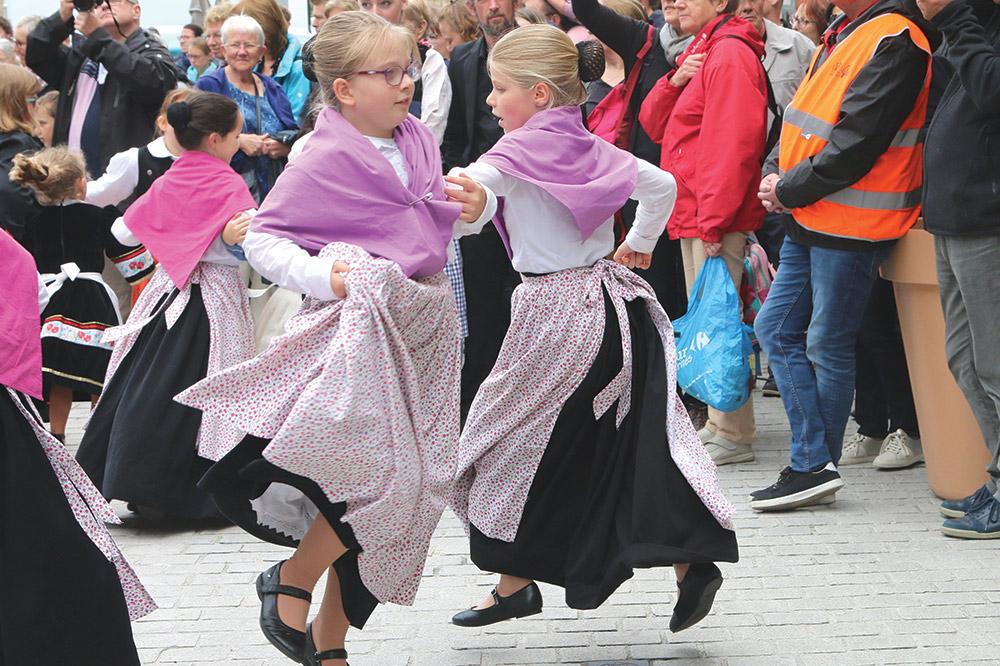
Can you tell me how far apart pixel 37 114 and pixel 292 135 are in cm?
232

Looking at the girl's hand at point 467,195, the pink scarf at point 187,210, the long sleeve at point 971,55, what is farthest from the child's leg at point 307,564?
the long sleeve at point 971,55

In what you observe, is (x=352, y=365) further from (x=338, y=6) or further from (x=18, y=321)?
(x=338, y=6)

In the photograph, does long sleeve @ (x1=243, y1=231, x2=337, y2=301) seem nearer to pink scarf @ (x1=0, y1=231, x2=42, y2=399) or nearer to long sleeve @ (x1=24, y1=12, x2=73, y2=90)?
pink scarf @ (x1=0, y1=231, x2=42, y2=399)

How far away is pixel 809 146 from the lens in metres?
5.38

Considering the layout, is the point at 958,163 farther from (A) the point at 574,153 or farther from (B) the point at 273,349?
(B) the point at 273,349

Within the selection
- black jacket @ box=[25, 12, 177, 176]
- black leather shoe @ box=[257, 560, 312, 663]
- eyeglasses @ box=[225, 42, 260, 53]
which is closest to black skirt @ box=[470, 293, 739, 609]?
black leather shoe @ box=[257, 560, 312, 663]

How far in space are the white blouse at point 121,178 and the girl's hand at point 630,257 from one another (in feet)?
9.00

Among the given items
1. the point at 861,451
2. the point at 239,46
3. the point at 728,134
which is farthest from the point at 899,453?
the point at 239,46

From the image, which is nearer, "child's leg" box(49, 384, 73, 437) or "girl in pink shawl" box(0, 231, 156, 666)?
"girl in pink shawl" box(0, 231, 156, 666)

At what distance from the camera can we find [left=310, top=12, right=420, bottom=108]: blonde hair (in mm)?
3695

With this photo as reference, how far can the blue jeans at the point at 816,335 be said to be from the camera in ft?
17.7

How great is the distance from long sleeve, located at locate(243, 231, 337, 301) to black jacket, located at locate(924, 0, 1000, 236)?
8.34 feet

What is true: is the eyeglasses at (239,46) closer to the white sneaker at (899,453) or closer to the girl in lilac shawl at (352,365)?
the girl in lilac shawl at (352,365)

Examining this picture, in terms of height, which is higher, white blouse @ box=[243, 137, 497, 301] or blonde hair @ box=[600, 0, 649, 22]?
white blouse @ box=[243, 137, 497, 301]
